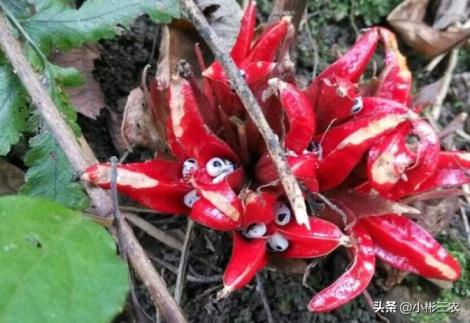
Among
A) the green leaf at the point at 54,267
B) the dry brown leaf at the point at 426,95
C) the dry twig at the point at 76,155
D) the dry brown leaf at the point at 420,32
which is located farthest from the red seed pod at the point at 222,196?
the dry brown leaf at the point at 420,32

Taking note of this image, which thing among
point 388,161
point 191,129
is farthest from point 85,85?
point 388,161

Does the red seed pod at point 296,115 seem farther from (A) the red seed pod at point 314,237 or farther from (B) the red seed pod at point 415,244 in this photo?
(B) the red seed pod at point 415,244

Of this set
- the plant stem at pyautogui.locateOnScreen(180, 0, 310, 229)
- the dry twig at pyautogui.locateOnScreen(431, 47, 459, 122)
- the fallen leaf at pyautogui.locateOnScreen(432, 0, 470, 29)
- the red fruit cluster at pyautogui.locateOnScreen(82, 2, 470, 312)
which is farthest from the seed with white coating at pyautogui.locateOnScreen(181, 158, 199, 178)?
the fallen leaf at pyautogui.locateOnScreen(432, 0, 470, 29)

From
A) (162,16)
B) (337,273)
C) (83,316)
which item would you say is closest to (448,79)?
(337,273)

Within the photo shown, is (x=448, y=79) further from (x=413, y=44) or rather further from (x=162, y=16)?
(x=162, y=16)

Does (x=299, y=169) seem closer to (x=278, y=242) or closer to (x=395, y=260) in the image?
(x=278, y=242)

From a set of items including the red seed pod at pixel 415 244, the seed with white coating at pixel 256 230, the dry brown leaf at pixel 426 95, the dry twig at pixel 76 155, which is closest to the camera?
the dry twig at pixel 76 155

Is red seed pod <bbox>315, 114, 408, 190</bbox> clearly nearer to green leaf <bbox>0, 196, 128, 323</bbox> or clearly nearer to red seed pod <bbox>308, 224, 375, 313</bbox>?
Result: red seed pod <bbox>308, 224, 375, 313</bbox>
